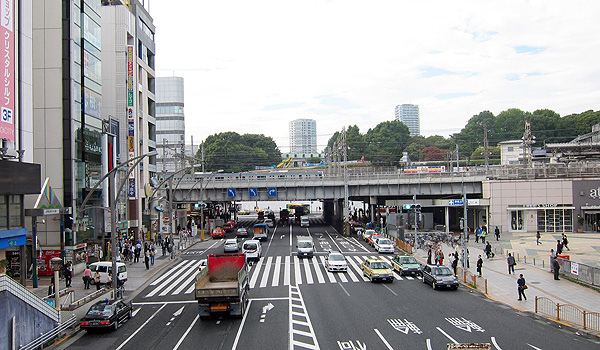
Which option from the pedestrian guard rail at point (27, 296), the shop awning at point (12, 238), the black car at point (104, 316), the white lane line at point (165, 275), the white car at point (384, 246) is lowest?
the white lane line at point (165, 275)

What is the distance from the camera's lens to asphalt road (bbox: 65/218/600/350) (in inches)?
684

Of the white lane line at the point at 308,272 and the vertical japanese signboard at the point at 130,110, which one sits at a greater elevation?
the vertical japanese signboard at the point at 130,110

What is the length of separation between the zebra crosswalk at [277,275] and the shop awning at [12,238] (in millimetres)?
7534

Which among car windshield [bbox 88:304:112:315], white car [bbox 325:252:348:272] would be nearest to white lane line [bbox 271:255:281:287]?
white car [bbox 325:252:348:272]

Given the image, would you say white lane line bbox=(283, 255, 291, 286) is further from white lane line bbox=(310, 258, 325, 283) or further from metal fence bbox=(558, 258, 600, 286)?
metal fence bbox=(558, 258, 600, 286)

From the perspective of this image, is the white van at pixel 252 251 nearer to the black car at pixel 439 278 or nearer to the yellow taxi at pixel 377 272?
the yellow taxi at pixel 377 272

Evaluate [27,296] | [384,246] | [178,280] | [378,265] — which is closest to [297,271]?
[378,265]

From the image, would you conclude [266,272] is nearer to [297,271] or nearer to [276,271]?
[276,271]

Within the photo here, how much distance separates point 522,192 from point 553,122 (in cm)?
7941

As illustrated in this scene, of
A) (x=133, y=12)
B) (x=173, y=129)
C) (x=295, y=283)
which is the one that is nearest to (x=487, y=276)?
(x=295, y=283)

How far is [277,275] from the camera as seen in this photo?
109ft

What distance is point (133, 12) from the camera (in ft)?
180

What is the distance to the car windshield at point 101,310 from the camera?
1997cm

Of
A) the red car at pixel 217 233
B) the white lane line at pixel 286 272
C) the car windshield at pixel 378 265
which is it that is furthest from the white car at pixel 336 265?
the red car at pixel 217 233
